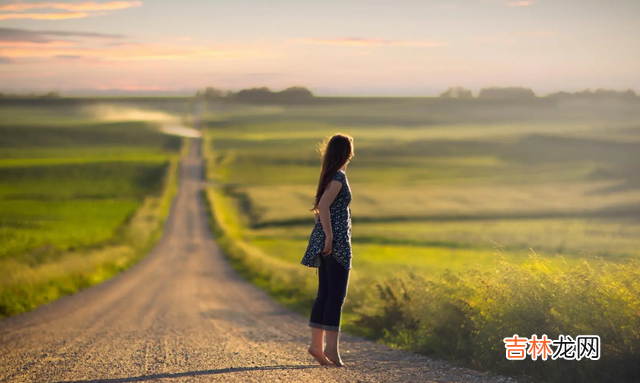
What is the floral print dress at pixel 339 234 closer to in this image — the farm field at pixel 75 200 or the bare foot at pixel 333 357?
the bare foot at pixel 333 357

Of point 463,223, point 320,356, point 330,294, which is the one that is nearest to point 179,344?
point 320,356

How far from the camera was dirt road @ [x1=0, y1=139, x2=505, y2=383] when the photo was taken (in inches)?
264

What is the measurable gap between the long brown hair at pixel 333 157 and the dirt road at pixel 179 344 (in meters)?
1.99

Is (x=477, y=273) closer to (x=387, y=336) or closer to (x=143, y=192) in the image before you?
(x=387, y=336)

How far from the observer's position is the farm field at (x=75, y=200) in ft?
66.0

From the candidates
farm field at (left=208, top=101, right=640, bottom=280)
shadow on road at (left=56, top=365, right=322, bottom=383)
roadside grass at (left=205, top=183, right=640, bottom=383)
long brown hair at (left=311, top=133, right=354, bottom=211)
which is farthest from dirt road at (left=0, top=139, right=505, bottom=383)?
farm field at (left=208, top=101, right=640, bottom=280)

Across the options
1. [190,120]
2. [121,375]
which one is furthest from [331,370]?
[190,120]

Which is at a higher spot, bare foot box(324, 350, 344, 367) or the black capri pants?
the black capri pants

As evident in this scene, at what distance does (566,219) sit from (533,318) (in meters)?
Result: 37.9

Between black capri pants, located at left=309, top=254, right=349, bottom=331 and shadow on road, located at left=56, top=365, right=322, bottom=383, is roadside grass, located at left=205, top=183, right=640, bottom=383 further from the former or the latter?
shadow on road, located at left=56, top=365, right=322, bottom=383

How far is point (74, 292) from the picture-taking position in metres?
18.0

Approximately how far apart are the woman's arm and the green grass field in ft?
6.82

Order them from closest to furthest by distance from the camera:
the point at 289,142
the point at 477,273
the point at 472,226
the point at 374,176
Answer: the point at 477,273 → the point at 472,226 → the point at 374,176 → the point at 289,142

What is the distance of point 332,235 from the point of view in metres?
6.70
